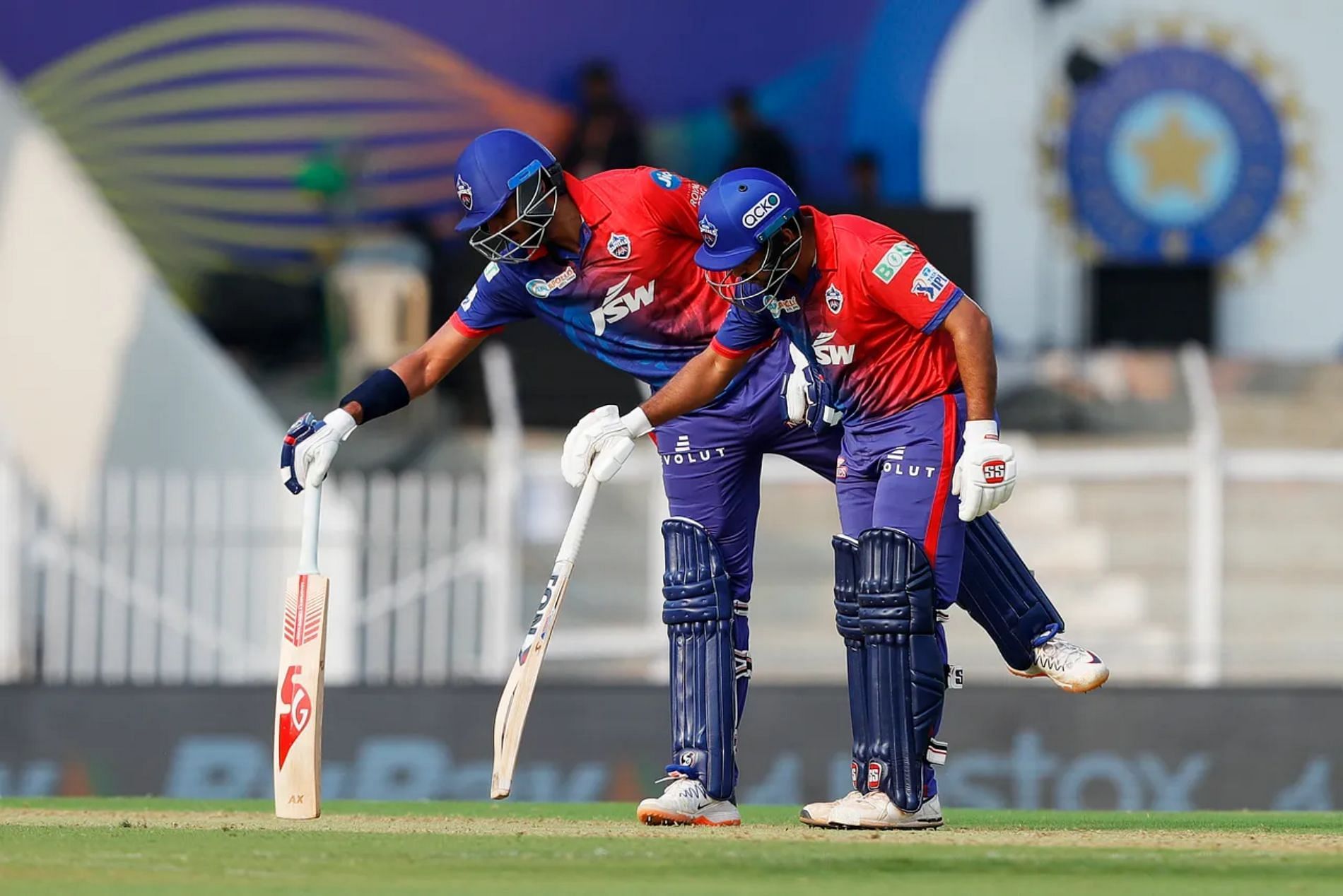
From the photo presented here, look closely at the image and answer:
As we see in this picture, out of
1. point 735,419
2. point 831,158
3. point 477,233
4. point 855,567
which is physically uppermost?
point 831,158

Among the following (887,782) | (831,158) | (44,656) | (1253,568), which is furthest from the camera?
(831,158)

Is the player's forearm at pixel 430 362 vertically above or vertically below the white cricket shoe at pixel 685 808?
above

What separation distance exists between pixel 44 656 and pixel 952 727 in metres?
4.00

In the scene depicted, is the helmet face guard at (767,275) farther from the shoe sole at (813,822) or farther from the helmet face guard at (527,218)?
the shoe sole at (813,822)

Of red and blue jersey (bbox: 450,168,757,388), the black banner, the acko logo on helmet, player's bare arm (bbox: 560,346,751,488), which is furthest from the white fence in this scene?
the acko logo on helmet

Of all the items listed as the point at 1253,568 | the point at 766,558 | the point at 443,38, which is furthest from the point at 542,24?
the point at 1253,568

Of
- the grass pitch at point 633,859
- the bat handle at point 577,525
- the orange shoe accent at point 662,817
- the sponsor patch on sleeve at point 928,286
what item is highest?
the sponsor patch on sleeve at point 928,286

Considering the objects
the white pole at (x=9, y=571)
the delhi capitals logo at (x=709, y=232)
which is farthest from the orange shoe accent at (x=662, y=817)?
the white pole at (x=9, y=571)

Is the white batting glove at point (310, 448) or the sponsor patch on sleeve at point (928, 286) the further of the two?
the white batting glove at point (310, 448)

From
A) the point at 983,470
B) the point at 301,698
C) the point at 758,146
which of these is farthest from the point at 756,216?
the point at 758,146

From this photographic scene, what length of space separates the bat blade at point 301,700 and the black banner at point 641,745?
2.89 meters

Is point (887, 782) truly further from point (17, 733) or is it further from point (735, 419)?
point (17, 733)

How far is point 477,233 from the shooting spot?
18.7ft

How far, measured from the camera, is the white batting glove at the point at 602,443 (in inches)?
227
